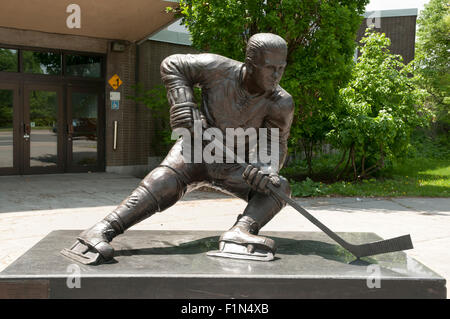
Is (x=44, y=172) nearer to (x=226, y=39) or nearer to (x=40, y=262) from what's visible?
(x=226, y=39)

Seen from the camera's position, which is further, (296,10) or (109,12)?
(109,12)

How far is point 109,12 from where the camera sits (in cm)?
1029

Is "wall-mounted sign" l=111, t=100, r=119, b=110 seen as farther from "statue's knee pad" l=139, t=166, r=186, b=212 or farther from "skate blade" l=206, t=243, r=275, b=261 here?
"skate blade" l=206, t=243, r=275, b=261

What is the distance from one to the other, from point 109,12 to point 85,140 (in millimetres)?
3478

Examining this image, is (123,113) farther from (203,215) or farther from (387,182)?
(387,182)

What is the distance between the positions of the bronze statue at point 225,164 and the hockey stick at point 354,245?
82 millimetres

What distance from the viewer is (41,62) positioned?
446 inches

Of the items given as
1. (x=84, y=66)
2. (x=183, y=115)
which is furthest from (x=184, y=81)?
(x=84, y=66)

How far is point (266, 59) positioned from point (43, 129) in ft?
32.2

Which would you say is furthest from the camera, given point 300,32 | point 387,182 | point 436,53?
point 436,53

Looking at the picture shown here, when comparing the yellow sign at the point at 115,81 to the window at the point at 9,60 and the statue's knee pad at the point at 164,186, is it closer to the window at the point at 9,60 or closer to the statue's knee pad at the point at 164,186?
the window at the point at 9,60

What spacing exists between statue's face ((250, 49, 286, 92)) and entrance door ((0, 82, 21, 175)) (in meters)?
9.59

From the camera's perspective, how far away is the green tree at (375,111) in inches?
376

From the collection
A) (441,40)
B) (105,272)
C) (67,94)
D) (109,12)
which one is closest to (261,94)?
(105,272)
